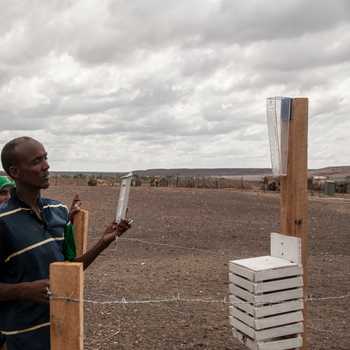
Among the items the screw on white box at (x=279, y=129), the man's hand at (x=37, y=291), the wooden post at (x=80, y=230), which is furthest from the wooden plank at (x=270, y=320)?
the man's hand at (x=37, y=291)

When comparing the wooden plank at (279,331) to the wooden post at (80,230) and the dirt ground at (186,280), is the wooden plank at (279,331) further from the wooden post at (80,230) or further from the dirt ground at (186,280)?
the dirt ground at (186,280)

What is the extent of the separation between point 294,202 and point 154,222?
38.2 ft

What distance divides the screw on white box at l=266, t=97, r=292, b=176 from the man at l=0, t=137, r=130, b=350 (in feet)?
4.21

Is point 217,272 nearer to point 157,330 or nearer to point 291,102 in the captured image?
point 157,330

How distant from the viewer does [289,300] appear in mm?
3191

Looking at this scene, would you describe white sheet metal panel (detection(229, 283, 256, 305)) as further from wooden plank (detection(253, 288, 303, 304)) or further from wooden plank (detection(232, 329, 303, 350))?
wooden plank (detection(232, 329, 303, 350))

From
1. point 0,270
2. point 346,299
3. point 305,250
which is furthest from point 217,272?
point 0,270

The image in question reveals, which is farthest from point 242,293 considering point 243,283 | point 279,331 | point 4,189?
point 4,189

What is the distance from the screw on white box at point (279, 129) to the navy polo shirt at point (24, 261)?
1474 millimetres

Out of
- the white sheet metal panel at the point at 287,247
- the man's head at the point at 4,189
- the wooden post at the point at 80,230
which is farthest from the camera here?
the man's head at the point at 4,189

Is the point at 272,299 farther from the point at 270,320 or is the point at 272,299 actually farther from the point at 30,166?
the point at 30,166

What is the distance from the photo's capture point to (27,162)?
236 cm

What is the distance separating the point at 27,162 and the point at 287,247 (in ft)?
5.50

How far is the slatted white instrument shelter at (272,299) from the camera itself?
3092 mm
